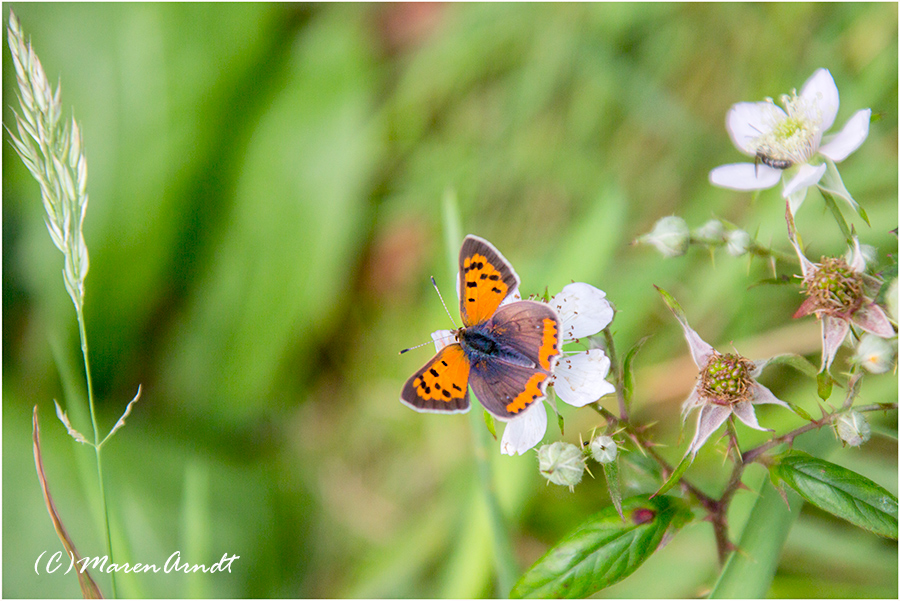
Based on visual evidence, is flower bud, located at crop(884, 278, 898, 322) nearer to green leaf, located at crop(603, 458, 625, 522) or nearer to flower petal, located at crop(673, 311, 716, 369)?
flower petal, located at crop(673, 311, 716, 369)

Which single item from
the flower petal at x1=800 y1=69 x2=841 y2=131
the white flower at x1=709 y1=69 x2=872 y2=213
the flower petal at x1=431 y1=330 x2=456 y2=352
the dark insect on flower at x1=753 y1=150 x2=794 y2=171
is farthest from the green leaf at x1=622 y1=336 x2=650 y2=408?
the flower petal at x1=800 y1=69 x2=841 y2=131

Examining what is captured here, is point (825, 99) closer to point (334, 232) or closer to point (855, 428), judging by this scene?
point (855, 428)

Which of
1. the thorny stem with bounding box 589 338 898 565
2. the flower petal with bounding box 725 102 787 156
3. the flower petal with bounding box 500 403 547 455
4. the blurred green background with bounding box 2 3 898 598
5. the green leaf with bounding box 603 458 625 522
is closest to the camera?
the green leaf with bounding box 603 458 625 522

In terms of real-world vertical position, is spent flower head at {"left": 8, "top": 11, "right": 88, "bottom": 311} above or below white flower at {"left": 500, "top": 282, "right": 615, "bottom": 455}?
above

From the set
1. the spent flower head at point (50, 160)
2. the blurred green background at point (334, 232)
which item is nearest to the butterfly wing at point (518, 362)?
the spent flower head at point (50, 160)

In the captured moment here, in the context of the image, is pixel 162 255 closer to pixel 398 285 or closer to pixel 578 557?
pixel 398 285

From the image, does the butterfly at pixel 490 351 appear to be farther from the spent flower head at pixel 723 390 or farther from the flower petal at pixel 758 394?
the flower petal at pixel 758 394
